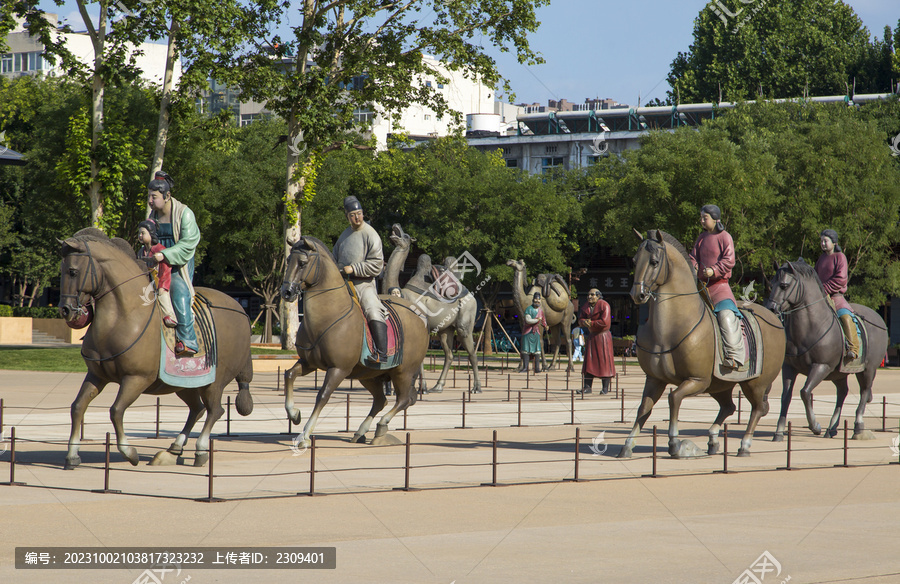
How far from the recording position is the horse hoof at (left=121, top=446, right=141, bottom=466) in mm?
11898

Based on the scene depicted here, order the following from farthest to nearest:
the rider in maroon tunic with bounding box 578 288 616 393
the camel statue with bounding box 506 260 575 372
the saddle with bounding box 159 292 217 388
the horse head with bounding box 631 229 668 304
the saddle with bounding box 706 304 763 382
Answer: the camel statue with bounding box 506 260 575 372, the rider in maroon tunic with bounding box 578 288 616 393, the saddle with bounding box 706 304 763 382, the horse head with bounding box 631 229 668 304, the saddle with bounding box 159 292 217 388

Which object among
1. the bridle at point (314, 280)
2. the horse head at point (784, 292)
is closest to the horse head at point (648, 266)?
the horse head at point (784, 292)

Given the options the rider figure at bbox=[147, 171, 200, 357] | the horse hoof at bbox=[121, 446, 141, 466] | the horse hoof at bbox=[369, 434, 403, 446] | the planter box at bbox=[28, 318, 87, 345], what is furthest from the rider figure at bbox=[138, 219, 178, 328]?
the planter box at bbox=[28, 318, 87, 345]

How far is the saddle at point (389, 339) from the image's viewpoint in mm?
14484

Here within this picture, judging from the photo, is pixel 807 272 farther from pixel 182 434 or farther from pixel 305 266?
pixel 182 434

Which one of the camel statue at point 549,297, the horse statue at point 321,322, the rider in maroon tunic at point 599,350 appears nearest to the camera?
the horse statue at point 321,322

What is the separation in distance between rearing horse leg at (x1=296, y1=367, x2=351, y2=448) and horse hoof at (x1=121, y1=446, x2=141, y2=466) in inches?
86.0

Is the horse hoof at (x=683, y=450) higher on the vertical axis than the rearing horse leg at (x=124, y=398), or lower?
lower

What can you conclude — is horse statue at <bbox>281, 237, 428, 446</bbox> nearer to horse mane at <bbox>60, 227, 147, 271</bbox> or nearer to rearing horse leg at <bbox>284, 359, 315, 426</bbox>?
rearing horse leg at <bbox>284, 359, 315, 426</bbox>

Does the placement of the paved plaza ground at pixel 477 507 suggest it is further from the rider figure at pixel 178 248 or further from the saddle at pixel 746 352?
the rider figure at pixel 178 248

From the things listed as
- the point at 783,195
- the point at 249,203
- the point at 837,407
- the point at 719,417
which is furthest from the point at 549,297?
the point at 249,203

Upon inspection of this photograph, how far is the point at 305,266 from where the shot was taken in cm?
1392

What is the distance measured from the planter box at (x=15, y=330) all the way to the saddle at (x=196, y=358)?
38394 mm

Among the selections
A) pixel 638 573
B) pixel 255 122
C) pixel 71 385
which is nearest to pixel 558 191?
pixel 255 122
